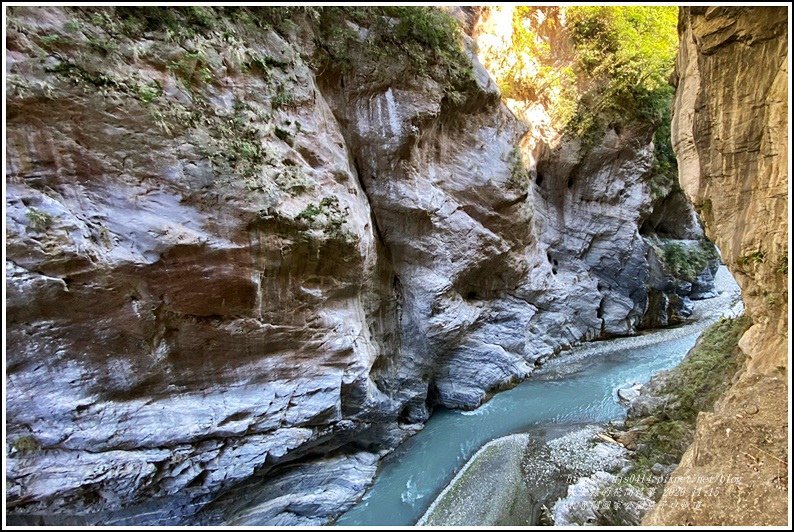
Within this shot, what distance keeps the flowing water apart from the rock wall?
157 inches

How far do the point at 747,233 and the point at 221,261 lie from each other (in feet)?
23.1

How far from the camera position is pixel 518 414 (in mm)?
9352

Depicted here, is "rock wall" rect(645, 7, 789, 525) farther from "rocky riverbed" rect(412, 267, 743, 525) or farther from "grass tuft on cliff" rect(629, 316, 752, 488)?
"grass tuft on cliff" rect(629, 316, 752, 488)

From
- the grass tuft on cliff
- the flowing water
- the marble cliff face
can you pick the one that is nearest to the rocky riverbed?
the grass tuft on cliff

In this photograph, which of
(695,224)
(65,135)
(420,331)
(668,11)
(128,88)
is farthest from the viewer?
(695,224)

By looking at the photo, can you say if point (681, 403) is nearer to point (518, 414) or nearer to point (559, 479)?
point (559, 479)

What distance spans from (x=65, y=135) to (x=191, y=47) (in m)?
2.06

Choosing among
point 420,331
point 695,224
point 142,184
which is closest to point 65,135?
point 142,184

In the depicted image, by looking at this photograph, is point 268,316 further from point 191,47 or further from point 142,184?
point 191,47

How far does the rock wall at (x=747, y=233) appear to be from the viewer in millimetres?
3867

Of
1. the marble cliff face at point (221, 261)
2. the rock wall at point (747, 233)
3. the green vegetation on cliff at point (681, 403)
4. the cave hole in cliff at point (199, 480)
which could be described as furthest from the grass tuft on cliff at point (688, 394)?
the cave hole in cliff at point (199, 480)

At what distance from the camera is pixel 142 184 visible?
4.82m

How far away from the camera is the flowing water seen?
688 cm

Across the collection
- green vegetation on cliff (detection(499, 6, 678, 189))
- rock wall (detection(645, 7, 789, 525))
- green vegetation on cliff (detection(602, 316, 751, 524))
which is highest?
green vegetation on cliff (detection(499, 6, 678, 189))
